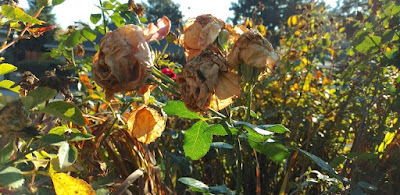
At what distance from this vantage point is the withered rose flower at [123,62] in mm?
516

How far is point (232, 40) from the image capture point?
67 cm

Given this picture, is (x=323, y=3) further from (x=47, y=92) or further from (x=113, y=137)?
(x=47, y=92)

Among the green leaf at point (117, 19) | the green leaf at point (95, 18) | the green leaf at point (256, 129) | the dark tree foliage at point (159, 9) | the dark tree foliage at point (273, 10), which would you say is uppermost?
the green leaf at point (117, 19)

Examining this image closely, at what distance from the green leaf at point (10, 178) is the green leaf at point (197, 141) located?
0.33 m

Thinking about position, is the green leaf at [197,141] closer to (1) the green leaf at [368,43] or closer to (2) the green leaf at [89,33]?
(2) the green leaf at [89,33]

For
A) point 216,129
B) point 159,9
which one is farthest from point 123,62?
point 159,9

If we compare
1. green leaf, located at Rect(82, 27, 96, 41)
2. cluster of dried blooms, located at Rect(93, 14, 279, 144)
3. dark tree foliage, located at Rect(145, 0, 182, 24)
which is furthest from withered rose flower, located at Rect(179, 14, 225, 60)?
dark tree foliage, located at Rect(145, 0, 182, 24)

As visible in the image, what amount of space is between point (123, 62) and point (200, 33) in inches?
5.9

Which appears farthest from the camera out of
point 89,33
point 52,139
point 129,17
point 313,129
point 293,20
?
point 293,20

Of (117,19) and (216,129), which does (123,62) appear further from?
(117,19)

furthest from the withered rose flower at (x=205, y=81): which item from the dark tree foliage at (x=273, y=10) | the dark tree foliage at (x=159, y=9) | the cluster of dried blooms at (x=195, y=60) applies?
the dark tree foliage at (x=273, y=10)

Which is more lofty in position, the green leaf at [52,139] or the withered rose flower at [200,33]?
the withered rose flower at [200,33]

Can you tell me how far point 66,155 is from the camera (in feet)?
1.98

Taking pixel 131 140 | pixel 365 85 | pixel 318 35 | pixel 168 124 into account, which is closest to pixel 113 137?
pixel 131 140
